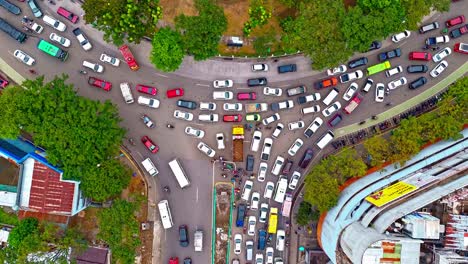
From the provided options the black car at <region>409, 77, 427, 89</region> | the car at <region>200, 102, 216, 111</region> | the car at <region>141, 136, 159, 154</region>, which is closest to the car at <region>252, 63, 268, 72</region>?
the car at <region>200, 102, 216, 111</region>

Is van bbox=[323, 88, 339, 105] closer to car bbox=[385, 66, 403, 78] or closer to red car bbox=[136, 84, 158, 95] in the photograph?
car bbox=[385, 66, 403, 78]

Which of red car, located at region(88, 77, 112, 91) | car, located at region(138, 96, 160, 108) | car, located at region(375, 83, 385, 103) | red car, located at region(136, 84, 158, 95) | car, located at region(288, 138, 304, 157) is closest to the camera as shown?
red car, located at region(88, 77, 112, 91)

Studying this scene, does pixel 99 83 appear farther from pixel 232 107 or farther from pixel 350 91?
pixel 350 91

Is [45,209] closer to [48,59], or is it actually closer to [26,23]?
[48,59]

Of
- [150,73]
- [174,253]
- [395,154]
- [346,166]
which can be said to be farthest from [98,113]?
→ [395,154]

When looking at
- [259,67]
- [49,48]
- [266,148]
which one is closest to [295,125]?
[266,148]

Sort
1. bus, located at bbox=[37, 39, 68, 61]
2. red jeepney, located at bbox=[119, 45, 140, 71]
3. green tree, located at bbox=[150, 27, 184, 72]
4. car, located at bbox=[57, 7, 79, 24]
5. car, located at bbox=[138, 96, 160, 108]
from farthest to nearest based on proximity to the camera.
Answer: car, located at bbox=[138, 96, 160, 108] < red jeepney, located at bbox=[119, 45, 140, 71] < car, located at bbox=[57, 7, 79, 24] < bus, located at bbox=[37, 39, 68, 61] < green tree, located at bbox=[150, 27, 184, 72]
